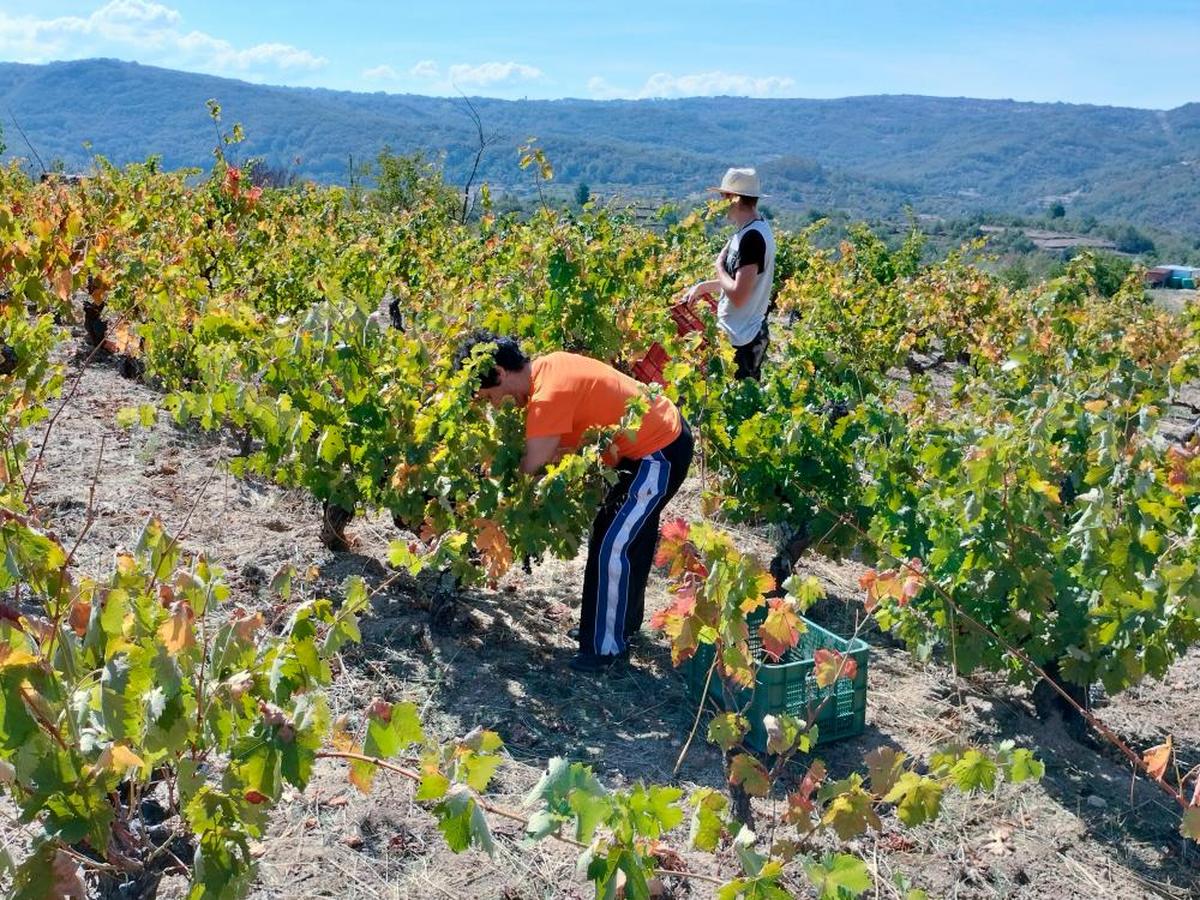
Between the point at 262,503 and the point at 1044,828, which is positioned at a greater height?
the point at 262,503

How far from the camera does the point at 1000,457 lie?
3270mm

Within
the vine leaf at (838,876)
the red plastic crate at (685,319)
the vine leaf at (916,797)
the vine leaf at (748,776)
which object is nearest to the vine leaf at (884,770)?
the vine leaf at (916,797)

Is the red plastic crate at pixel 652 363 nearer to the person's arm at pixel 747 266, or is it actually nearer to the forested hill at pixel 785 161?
the person's arm at pixel 747 266

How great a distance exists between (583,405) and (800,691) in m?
1.13

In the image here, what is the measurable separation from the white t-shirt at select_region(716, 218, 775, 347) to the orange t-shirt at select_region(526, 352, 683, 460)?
1.95 m

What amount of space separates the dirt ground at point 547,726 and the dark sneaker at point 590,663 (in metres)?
0.04

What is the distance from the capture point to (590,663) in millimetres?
3910

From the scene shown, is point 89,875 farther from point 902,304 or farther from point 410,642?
point 902,304

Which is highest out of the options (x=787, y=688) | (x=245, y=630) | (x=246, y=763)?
(x=245, y=630)

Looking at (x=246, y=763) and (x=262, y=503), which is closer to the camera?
(x=246, y=763)

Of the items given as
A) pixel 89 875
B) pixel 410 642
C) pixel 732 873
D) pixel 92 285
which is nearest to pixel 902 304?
pixel 92 285

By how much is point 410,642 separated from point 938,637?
1833mm

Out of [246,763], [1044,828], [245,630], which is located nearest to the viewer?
[246,763]

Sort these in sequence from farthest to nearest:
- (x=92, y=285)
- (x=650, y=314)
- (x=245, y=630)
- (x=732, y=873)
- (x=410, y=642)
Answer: (x=92, y=285), (x=650, y=314), (x=410, y=642), (x=732, y=873), (x=245, y=630)
